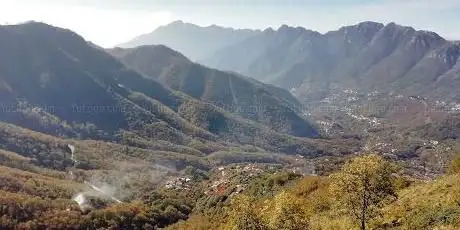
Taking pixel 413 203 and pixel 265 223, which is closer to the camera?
pixel 265 223

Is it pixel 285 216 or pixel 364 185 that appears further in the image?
pixel 364 185

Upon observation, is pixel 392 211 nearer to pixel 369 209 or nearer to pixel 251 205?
pixel 369 209

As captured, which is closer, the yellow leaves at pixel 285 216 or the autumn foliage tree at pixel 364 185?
the yellow leaves at pixel 285 216

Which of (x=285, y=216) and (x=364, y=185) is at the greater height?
(x=364, y=185)

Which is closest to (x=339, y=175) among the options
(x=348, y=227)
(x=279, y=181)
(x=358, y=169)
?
(x=358, y=169)

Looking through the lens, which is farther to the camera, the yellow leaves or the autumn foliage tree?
the autumn foliage tree

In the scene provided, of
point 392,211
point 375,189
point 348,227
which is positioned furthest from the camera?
point 392,211

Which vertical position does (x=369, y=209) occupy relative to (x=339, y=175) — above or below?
below

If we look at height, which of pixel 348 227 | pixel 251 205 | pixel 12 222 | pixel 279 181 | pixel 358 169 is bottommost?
pixel 12 222
